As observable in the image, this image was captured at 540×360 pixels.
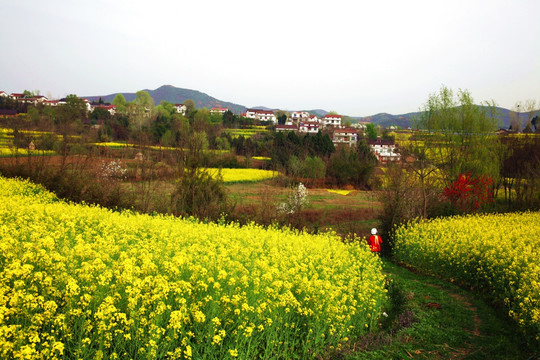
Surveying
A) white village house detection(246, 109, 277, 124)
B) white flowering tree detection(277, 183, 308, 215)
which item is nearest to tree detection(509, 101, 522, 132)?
white flowering tree detection(277, 183, 308, 215)

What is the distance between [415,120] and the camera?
32219 mm

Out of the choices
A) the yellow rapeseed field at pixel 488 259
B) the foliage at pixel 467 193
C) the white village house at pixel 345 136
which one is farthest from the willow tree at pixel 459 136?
the white village house at pixel 345 136

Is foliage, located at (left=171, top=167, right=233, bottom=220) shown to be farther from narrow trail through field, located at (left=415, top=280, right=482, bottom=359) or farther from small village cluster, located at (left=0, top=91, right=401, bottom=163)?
small village cluster, located at (left=0, top=91, right=401, bottom=163)

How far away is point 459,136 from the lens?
3275cm

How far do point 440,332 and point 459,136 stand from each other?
1144 inches

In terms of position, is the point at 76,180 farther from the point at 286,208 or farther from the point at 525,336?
the point at 525,336

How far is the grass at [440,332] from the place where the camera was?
6816 mm

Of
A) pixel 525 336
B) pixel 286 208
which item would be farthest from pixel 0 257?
pixel 286 208

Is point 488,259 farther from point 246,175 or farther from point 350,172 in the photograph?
point 246,175

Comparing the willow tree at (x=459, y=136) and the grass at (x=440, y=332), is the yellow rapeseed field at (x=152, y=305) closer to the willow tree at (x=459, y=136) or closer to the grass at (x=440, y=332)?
the grass at (x=440, y=332)

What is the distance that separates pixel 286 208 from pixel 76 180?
37.3 feet

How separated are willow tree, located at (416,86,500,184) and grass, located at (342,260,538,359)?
21.4 meters

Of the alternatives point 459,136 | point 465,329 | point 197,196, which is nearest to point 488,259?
point 465,329

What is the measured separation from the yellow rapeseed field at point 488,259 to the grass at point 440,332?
20.6 inches
